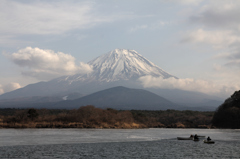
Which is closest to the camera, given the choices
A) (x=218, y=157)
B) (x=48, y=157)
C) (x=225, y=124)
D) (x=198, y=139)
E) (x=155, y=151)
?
(x=48, y=157)

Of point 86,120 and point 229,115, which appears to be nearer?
point 229,115

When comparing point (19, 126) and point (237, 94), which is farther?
point (237, 94)

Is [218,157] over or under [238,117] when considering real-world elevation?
under

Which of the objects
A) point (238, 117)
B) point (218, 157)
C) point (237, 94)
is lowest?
point (218, 157)

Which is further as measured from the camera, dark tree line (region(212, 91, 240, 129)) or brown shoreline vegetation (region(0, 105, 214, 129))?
dark tree line (region(212, 91, 240, 129))

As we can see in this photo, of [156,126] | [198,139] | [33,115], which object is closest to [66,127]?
[33,115]

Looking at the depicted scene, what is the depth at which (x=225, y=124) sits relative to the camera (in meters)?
94.9

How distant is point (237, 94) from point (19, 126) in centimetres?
5809

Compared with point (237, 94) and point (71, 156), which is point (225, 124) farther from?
point (71, 156)

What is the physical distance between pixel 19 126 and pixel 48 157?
50.3 meters

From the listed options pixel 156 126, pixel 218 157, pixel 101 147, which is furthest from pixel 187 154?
pixel 156 126

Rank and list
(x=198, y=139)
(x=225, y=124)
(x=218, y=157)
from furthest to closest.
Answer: (x=225, y=124) → (x=198, y=139) → (x=218, y=157)

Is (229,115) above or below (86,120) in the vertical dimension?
above

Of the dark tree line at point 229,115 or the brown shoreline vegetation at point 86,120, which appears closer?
A: the brown shoreline vegetation at point 86,120
